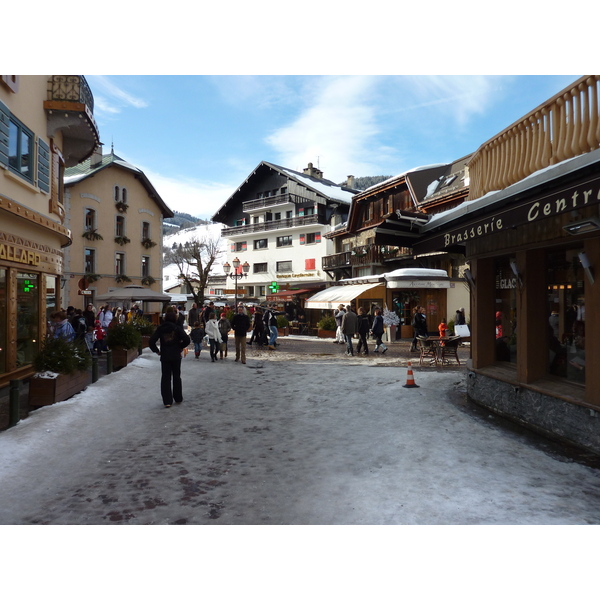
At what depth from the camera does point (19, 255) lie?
988 centimetres

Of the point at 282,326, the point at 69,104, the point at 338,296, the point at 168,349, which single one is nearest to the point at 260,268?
the point at 282,326

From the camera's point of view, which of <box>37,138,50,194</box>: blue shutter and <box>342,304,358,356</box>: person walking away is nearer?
<box>37,138,50,194</box>: blue shutter

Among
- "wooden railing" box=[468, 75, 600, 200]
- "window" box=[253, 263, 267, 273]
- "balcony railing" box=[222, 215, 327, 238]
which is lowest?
"wooden railing" box=[468, 75, 600, 200]

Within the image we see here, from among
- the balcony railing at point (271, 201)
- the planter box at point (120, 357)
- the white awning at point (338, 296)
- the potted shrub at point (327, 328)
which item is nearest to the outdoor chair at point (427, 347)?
the planter box at point (120, 357)

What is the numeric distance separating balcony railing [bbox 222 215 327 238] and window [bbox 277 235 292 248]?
3.45 feet

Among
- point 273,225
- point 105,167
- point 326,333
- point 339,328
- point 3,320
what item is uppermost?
point 105,167

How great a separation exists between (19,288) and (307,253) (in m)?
32.5

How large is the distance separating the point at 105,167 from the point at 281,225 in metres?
17.0

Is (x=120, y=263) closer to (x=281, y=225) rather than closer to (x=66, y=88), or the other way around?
(x=281, y=225)

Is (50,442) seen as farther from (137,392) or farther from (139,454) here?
(137,392)

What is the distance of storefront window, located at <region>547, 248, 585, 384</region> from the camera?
609cm

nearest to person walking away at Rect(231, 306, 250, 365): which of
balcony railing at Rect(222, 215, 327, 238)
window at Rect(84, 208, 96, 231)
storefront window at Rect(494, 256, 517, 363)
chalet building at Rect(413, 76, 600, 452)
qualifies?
chalet building at Rect(413, 76, 600, 452)

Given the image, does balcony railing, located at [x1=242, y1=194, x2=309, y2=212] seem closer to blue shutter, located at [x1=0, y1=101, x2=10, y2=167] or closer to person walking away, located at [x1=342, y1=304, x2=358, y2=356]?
person walking away, located at [x1=342, y1=304, x2=358, y2=356]

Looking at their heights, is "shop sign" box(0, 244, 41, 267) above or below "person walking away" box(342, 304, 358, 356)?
above
